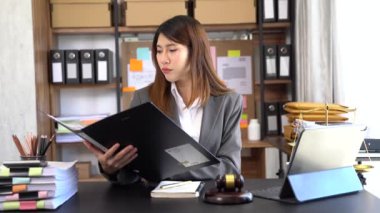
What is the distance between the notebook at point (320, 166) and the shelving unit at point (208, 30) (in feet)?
6.52

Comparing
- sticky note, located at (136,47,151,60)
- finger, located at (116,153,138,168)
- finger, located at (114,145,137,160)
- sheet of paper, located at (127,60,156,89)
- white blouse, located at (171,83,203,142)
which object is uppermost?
sticky note, located at (136,47,151,60)

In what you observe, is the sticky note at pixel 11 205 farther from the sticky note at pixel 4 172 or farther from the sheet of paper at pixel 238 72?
the sheet of paper at pixel 238 72

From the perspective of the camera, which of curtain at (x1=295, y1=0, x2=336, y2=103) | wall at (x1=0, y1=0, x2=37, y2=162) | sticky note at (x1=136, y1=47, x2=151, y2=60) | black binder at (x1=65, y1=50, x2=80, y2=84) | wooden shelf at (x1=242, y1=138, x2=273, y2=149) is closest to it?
curtain at (x1=295, y1=0, x2=336, y2=103)

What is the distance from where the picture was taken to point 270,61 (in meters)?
3.41

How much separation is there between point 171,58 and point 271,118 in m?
1.99

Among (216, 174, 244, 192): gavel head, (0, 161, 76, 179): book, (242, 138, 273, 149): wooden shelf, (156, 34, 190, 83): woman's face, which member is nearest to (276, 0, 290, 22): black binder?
(242, 138, 273, 149): wooden shelf

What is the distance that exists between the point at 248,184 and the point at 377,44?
1.52m

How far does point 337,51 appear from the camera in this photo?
8.98 ft

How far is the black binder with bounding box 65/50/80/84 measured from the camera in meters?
3.35

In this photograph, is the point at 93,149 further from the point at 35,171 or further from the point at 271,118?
the point at 271,118

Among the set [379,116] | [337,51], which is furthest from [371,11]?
[379,116]

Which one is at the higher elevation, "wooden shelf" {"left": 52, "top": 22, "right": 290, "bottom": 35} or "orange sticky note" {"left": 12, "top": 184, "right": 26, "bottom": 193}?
"wooden shelf" {"left": 52, "top": 22, "right": 290, "bottom": 35}

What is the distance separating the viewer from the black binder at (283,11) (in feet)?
11.2

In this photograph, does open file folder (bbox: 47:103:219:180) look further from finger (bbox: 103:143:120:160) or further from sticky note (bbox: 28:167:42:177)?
sticky note (bbox: 28:167:42:177)
